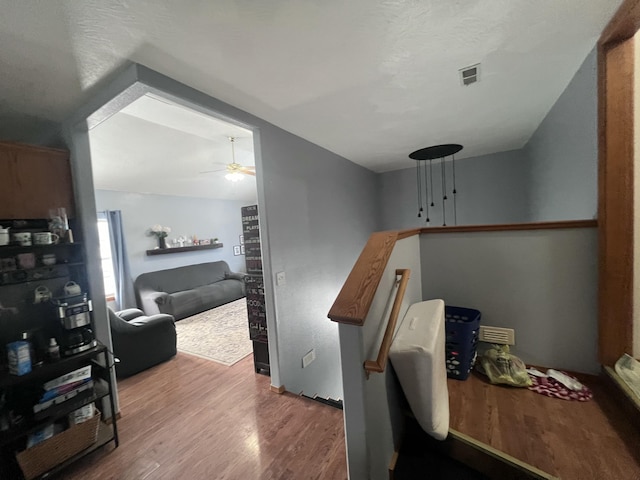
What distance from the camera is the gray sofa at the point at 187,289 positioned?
4.51 m

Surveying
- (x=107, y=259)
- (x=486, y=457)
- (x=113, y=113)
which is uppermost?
(x=113, y=113)

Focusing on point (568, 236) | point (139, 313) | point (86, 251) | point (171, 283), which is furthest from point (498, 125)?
point (171, 283)

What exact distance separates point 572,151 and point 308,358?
295 cm

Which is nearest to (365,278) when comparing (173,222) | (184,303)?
(184,303)

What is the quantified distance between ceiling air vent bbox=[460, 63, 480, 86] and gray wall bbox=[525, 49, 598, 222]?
632 mm

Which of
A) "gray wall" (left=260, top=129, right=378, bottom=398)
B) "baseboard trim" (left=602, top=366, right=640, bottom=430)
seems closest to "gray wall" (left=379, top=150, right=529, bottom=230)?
"gray wall" (left=260, top=129, right=378, bottom=398)

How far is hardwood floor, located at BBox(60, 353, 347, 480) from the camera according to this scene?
155cm

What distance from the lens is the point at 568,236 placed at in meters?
1.59

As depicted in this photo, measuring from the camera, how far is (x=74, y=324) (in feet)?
5.59

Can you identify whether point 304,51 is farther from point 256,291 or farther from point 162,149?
point 162,149

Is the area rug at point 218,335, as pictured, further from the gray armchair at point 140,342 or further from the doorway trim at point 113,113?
the doorway trim at point 113,113

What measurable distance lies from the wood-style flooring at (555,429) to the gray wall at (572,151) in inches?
45.3

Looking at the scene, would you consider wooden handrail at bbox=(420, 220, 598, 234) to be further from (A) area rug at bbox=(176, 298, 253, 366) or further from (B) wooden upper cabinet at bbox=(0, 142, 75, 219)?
(B) wooden upper cabinet at bbox=(0, 142, 75, 219)

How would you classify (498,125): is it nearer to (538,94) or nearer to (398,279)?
(538,94)
